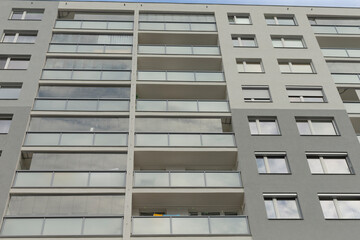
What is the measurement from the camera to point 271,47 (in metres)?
25.4

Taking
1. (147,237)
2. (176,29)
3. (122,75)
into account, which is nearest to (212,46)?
(176,29)

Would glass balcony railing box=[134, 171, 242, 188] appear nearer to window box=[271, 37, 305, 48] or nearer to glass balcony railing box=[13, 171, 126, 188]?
glass balcony railing box=[13, 171, 126, 188]

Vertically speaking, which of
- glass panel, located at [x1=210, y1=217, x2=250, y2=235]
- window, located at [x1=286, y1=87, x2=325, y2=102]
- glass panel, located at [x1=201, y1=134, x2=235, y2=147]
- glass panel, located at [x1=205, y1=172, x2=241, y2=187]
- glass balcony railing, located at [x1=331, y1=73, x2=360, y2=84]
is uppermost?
glass balcony railing, located at [x1=331, y1=73, x2=360, y2=84]

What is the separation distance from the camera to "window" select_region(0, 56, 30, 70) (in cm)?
2339

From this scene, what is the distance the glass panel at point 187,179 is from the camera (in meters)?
18.1

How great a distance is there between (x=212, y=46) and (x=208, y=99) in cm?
406

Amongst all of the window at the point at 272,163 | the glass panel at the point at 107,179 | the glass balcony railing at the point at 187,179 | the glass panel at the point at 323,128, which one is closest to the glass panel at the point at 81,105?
the glass panel at the point at 107,179

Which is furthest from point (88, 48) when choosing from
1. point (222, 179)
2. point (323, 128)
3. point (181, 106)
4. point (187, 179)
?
point (323, 128)

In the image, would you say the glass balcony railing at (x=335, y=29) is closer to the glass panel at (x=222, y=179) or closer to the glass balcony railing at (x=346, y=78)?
the glass balcony railing at (x=346, y=78)

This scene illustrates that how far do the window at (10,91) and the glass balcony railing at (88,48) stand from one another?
3.69 meters

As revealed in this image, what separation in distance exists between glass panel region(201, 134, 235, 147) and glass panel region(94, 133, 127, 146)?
13.4 ft

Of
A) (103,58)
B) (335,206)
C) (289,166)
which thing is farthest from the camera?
(103,58)

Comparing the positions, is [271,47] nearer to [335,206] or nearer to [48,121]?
[335,206]

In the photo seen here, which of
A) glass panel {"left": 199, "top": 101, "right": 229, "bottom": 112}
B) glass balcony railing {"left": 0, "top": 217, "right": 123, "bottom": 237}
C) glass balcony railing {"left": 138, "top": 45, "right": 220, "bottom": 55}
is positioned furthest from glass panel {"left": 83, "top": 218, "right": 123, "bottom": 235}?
glass balcony railing {"left": 138, "top": 45, "right": 220, "bottom": 55}
